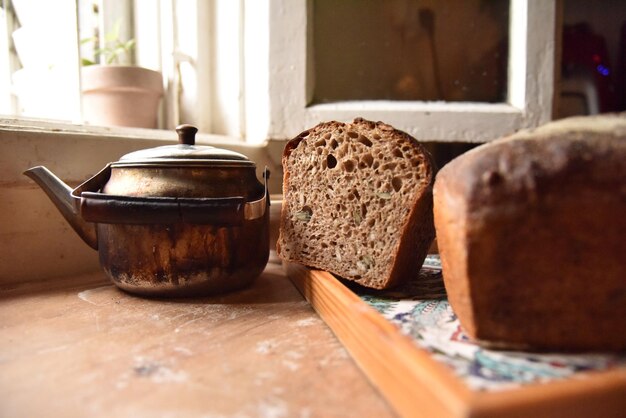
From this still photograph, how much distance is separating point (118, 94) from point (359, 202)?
114cm

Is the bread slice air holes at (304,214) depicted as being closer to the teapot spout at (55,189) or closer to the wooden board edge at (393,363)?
the wooden board edge at (393,363)

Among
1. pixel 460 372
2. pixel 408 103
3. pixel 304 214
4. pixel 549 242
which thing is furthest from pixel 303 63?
pixel 460 372

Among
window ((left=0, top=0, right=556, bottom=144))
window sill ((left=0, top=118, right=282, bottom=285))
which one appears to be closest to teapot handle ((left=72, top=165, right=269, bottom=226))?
window sill ((left=0, top=118, right=282, bottom=285))

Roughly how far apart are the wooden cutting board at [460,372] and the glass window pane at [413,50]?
3.87ft

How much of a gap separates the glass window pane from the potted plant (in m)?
0.68

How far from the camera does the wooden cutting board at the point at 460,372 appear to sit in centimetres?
46

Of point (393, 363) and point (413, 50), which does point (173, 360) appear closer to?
point (393, 363)

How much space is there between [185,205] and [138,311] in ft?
0.89

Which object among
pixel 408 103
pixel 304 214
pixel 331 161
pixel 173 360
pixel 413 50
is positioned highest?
pixel 413 50

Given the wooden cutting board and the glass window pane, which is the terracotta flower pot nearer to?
the glass window pane

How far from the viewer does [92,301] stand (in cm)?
103

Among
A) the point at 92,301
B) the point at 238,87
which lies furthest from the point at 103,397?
the point at 238,87

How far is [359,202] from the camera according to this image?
983 mm

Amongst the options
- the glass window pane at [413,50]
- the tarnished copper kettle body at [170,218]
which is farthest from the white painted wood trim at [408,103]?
the tarnished copper kettle body at [170,218]
